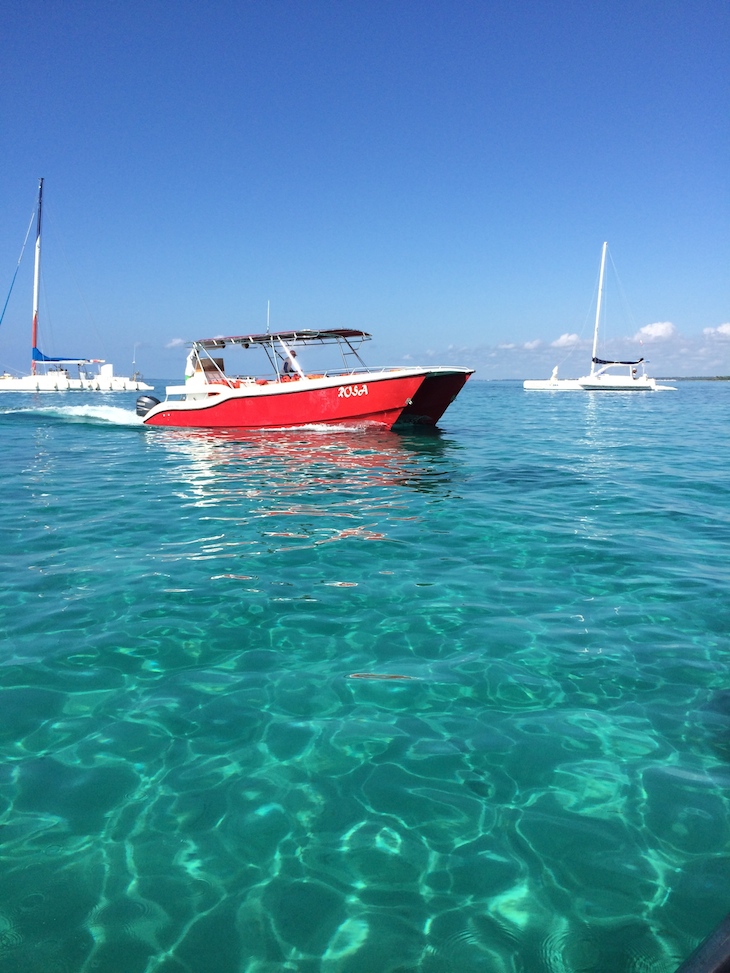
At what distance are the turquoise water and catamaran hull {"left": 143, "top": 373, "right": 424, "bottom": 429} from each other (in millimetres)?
9365

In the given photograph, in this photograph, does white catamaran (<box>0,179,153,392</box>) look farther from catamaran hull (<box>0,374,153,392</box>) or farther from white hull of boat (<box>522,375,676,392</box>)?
white hull of boat (<box>522,375,676,392</box>)

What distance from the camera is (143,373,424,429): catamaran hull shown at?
1641 cm

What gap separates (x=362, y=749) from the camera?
3275 millimetres

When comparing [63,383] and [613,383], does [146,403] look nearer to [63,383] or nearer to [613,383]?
[63,383]

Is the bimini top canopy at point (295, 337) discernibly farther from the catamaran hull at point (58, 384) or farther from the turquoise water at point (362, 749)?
the catamaran hull at point (58, 384)

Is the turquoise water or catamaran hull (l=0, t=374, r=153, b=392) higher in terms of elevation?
catamaran hull (l=0, t=374, r=153, b=392)

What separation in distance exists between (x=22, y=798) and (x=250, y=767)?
3.55 feet

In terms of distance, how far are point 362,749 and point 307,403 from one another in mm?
14179

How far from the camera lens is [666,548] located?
6809 millimetres

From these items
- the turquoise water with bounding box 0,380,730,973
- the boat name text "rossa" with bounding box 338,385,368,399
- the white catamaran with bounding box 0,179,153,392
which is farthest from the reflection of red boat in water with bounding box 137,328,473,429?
the white catamaran with bounding box 0,179,153,392

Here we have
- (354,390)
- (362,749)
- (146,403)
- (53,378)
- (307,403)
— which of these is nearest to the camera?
(362,749)

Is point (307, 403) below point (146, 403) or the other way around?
the other way around

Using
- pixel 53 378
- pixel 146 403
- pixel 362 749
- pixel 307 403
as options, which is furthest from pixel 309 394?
pixel 53 378

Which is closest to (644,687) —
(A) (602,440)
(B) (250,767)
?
(B) (250,767)
